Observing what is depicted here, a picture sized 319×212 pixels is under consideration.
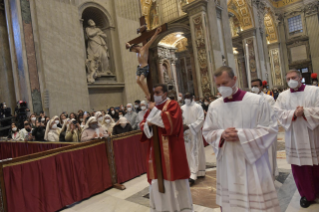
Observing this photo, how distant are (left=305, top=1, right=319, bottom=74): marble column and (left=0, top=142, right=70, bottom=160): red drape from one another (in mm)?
26392

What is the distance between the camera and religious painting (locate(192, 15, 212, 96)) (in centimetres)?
1390

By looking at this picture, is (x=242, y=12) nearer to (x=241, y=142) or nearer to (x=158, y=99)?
(x=158, y=99)

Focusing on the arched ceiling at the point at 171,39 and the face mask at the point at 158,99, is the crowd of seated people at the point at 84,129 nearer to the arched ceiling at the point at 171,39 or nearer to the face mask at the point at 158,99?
the face mask at the point at 158,99

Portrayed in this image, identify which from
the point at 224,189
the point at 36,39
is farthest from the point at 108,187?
the point at 36,39

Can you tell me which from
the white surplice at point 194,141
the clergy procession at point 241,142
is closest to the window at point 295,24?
the white surplice at point 194,141

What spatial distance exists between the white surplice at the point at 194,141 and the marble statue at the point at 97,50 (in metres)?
8.49

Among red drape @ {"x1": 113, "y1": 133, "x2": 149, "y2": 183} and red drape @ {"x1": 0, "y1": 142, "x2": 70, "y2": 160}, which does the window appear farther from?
red drape @ {"x1": 0, "y1": 142, "x2": 70, "y2": 160}

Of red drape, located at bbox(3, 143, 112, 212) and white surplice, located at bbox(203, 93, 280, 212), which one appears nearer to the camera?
white surplice, located at bbox(203, 93, 280, 212)

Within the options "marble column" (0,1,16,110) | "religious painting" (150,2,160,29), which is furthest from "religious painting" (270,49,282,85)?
"marble column" (0,1,16,110)

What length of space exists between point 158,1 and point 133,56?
696 cm

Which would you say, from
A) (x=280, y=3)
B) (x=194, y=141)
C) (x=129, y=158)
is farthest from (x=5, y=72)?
(x=280, y=3)

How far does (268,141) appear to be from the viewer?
92.4 inches

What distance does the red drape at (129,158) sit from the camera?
17.7ft

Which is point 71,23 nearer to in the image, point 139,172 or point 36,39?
point 36,39
